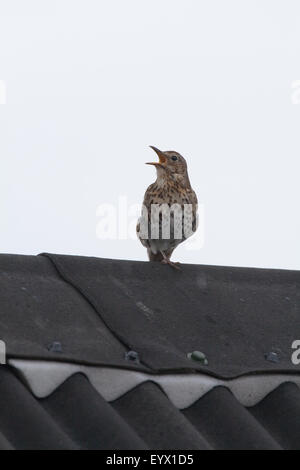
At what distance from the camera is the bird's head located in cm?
876

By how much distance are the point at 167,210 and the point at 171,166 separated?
1.68ft

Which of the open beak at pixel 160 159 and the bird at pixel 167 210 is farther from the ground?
the open beak at pixel 160 159

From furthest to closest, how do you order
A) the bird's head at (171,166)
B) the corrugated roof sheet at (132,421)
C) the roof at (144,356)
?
1. the bird's head at (171,166)
2. the roof at (144,356)
3. the corrugated roof sheet at (132,421)

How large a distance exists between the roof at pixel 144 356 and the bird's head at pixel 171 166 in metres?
2.54

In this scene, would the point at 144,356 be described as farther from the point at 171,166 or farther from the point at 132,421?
the point at 171,166

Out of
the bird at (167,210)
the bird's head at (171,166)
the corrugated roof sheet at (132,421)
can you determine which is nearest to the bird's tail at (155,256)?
the bird at (167,210)

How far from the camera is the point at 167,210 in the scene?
8414 mm

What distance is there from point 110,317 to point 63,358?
2.51ft

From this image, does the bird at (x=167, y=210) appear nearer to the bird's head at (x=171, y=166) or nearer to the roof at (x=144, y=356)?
the bird's head at (x=171, y=166)

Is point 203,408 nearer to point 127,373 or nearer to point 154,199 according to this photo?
point 127,373

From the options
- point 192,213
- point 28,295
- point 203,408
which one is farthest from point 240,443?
point 192,213

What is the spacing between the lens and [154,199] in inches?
338

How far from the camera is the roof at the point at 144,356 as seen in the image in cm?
443

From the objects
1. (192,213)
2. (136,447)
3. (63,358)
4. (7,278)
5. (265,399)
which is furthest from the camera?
(192,213)
